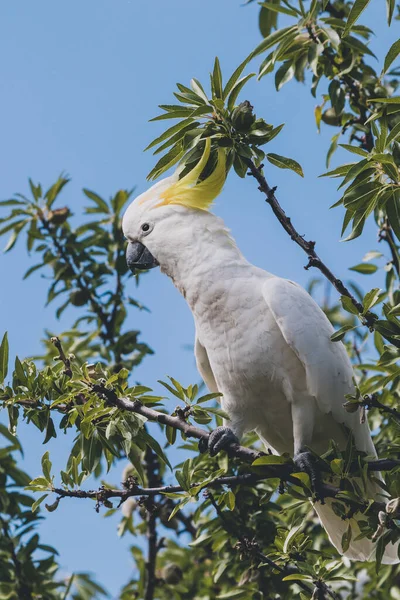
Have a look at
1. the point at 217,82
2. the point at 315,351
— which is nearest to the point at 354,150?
the point at 217,82

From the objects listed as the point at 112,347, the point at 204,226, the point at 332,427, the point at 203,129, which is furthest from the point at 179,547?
the point at 203,129

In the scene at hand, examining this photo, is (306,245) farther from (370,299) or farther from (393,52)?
(393,52)

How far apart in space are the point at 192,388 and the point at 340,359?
0.65 m

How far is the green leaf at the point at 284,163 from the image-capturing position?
2734mm

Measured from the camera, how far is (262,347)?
2893 millimetres

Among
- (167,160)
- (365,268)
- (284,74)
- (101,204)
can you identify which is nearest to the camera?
(167,160)

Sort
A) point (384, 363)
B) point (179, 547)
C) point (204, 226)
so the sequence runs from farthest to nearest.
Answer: point (179, 547) → point (204, 226) → point (384, 363)

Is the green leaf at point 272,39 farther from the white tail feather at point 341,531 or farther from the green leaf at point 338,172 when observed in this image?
the white tail feather at point 341,531

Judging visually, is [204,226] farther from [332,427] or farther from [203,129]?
[332,427]

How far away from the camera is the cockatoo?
2863mm

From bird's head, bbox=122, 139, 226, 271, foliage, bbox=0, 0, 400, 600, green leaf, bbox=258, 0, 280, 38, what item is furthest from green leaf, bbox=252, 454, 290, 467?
green leaf, bbox=258, 0, 280, 38

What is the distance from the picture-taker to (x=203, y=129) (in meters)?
2.71

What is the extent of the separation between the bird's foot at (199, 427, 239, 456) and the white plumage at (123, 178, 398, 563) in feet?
0.41

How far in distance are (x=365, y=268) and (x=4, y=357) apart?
178 centimetres
